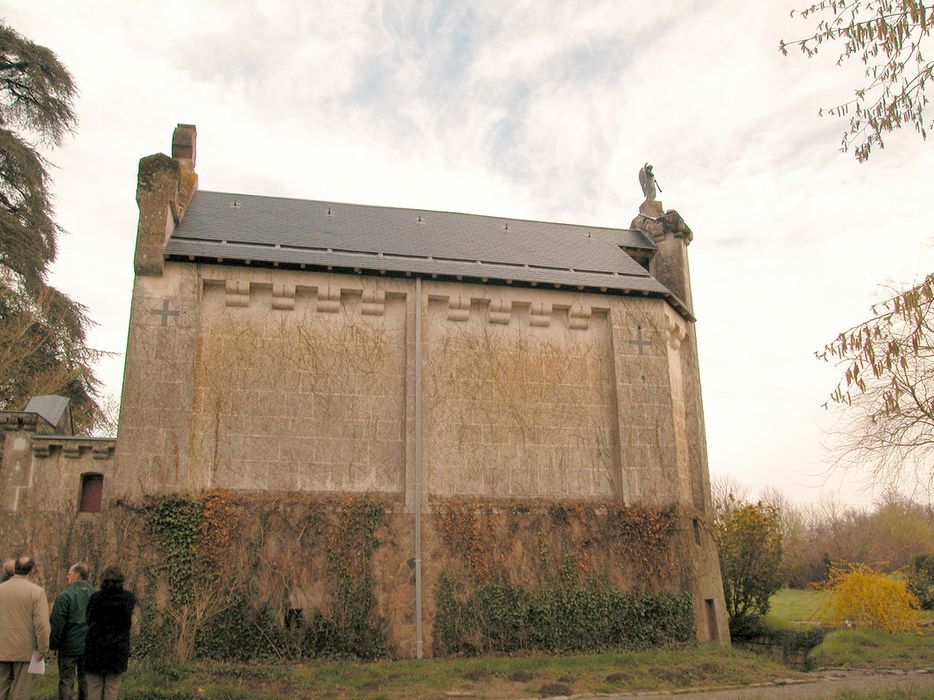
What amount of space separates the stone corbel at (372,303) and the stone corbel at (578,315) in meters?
4.04

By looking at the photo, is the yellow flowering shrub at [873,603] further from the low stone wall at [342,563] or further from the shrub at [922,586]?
the low stone wall at [342,563]

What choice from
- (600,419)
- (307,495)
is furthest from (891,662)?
(307,495)

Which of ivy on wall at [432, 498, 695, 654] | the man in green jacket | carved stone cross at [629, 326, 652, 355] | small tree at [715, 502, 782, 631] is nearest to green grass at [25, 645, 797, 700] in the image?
ivy on wall at [432, 498, 695, 654]

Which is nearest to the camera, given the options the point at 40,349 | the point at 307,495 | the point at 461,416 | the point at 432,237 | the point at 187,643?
the point at 187,643

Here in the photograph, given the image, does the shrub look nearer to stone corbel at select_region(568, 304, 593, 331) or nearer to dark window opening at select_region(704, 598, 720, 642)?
dark window opening at select_region(704, 598, 720, 642)

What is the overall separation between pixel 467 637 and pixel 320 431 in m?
4.69

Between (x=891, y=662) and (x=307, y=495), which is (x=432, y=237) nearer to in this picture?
(x=307, y=495)

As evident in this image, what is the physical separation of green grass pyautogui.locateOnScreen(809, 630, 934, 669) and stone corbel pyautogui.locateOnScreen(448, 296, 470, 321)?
9.82 m

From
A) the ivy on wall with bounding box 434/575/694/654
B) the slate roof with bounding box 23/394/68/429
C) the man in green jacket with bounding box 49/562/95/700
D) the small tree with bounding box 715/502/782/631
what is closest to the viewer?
the man in green jacket with bounding box 49/562/95/700

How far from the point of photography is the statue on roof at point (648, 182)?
22.1 metres

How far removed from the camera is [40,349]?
2208 centimetres

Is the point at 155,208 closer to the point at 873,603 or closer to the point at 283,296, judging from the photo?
the point at 283,296

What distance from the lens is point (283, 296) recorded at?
15711 mm

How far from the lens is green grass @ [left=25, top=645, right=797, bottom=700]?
11.2 metres
